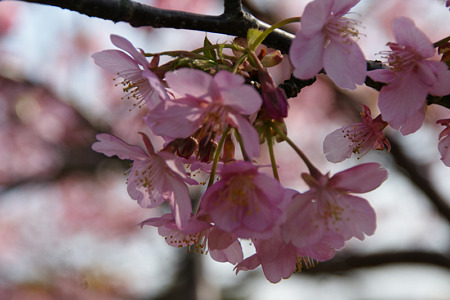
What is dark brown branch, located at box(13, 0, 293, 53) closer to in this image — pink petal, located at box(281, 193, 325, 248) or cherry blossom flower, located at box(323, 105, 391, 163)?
cherry blossom flower, located at box(323, 105, 391, 163)

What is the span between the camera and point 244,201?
0.73 metres

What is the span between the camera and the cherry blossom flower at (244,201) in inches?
27.5

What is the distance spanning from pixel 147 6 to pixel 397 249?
9.88 feet

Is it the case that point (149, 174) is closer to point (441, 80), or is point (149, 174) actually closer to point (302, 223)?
point (302, 223)

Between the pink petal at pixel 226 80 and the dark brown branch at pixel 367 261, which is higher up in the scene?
the pink petal at pixel 226 80

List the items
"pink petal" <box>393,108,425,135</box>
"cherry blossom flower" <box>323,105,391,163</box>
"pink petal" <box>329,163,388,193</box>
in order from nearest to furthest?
"pink petal" <box>329,163,388,193</box>
"pink petal" <box>393,108,425,135</box>
"cherry blossom flower" <box>323,105,391,163</box>

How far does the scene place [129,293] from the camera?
710 cm

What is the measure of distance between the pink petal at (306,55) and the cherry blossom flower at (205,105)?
0.34 ft

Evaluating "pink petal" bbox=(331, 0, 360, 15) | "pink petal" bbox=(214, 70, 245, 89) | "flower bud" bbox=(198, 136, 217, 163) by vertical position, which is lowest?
"flower bud" bbox=(198, 136, 217, 163)

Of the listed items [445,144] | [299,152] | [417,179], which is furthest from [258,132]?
[417,179]

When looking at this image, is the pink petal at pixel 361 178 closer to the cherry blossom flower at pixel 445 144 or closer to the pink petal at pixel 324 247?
the pink petal at pixel 324 247

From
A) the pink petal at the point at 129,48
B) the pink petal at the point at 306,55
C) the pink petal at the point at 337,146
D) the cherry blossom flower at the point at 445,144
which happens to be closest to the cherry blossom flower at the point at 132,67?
the pink petal at the point at 129,48

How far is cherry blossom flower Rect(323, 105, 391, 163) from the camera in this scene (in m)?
1.02

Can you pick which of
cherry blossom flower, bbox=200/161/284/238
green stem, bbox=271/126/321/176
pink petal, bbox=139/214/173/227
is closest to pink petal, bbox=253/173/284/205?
cherry blossom flower, bbox=200/161/284/238
